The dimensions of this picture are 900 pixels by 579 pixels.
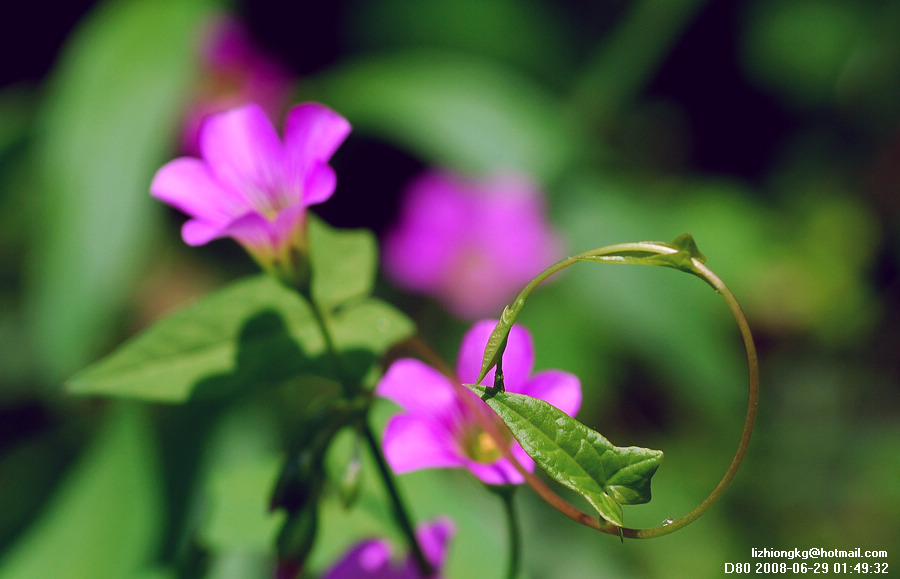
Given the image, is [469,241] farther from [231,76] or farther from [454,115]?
[231,76]

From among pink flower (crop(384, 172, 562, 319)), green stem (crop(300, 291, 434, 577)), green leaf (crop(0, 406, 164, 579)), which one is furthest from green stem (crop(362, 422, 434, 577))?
pink flower (crop(384, 172, 562, 319))

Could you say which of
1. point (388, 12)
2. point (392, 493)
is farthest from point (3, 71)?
point (392, 493)

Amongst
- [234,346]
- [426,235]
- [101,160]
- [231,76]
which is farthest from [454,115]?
[234,346]

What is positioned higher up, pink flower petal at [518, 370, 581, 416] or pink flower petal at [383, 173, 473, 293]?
pink flower petal at [383, 173, 473, 293]

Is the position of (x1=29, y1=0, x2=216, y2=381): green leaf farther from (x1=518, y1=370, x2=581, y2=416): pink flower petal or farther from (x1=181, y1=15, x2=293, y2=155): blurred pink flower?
(x1=518, y1=370, x2=581, y2=416): pink flower petal

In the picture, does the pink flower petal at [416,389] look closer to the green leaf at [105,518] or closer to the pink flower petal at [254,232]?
the pink flower petal at [254,232]

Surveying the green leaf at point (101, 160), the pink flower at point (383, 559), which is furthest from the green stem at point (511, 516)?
the green leaf at point (101, 160)
